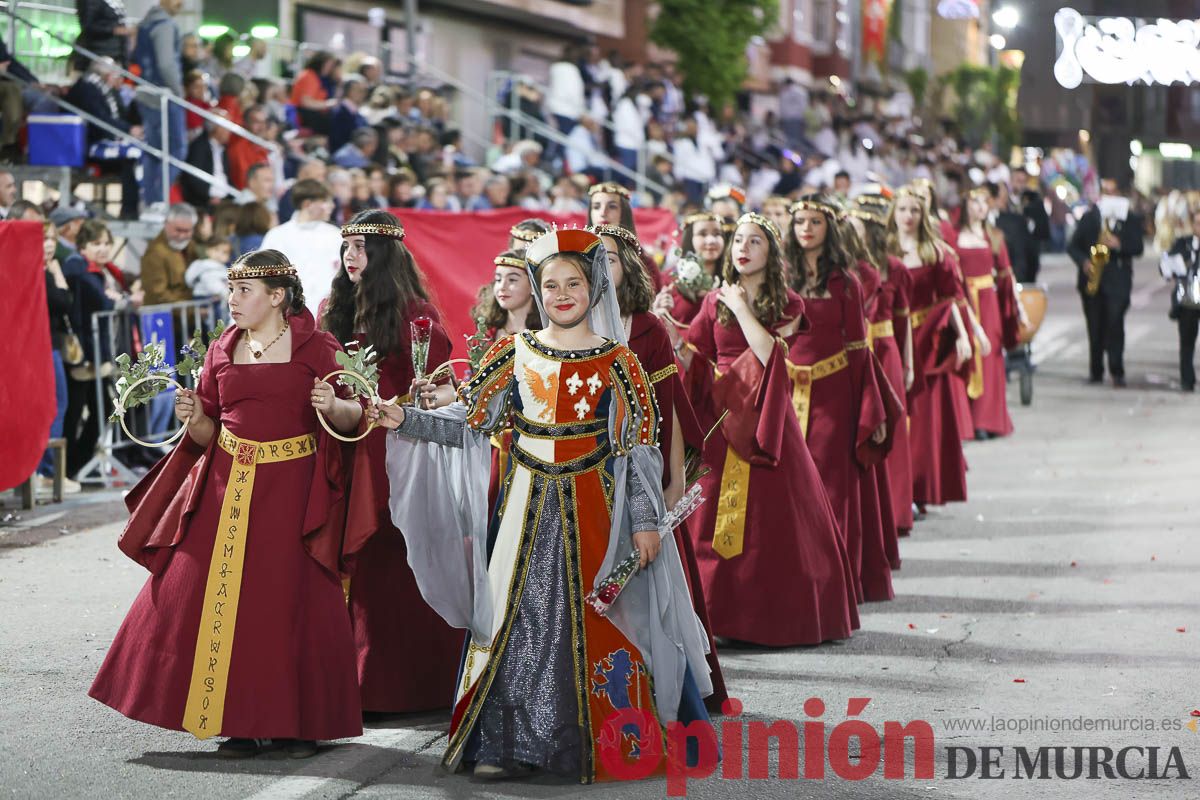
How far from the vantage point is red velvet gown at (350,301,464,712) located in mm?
7320

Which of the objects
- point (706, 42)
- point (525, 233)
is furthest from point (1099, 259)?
point (706, 42)

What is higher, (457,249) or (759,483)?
(457,249)

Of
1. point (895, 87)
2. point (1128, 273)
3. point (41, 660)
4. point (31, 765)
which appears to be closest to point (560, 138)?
point (1128, 273)

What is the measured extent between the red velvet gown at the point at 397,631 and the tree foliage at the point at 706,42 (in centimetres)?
2754

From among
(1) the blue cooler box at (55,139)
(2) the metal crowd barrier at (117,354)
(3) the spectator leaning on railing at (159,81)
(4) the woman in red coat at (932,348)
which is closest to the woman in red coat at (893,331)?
(4) the woman in red coat at (932,348)

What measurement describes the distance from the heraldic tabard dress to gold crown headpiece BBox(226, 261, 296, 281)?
0.76 m

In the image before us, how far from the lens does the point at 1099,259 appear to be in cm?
2089

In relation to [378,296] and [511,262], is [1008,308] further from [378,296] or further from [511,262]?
[378,296]

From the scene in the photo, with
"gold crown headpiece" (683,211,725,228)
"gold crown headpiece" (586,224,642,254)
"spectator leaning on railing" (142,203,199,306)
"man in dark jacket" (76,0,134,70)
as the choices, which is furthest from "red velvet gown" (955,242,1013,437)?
"man in dark jacket" (76,0,134,70)

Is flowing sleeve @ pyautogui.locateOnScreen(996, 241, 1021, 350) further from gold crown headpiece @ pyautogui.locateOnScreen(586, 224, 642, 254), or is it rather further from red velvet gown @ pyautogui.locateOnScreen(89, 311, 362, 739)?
red velvet gown @ pyautogui.locateOnScreen(89, 311, 362, 739)

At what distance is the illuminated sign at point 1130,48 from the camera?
107 feet

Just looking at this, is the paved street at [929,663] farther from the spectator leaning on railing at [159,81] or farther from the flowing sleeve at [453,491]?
the spectator leaning on railing at [159,81]

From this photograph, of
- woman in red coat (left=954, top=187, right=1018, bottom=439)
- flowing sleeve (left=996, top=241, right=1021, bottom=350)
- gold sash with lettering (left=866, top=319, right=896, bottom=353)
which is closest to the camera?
gold sash with lettering (left=866, top=319, right=896, bottom=353)

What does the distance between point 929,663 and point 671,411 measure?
2.18 metres
